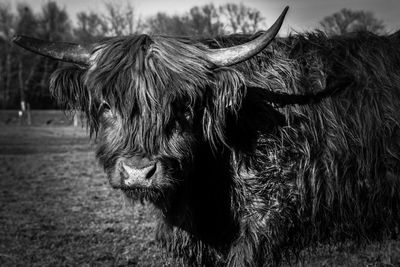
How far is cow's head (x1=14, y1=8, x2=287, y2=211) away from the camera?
3.04m

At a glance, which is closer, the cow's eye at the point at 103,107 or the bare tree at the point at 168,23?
the cow's eye at the point at 103,107

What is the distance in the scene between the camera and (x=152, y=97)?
3.07m

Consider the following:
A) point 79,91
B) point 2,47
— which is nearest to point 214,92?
point 79,91

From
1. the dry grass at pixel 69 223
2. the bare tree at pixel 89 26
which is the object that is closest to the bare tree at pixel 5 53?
the bare tree at pixel 89 26

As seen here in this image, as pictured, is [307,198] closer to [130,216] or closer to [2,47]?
[130,216]

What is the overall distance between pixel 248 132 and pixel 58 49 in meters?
1.41

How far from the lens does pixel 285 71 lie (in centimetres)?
363

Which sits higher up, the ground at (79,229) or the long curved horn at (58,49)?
the long curved horn at (58,49)

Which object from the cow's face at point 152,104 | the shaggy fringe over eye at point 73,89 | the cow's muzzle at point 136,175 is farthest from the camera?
the shaggy fringe over eye at point 73,89

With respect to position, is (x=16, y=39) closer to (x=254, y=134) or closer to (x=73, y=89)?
(x=73, y=89)

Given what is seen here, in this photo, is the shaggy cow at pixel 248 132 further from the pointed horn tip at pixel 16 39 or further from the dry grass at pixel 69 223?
the dry grass at pixel 69 223

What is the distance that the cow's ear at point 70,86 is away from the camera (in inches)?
136

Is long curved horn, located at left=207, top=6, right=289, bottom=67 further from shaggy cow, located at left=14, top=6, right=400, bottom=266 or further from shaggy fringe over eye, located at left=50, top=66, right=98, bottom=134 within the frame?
shaggy fringe over eye, located at left=50, top=66, right=98, bottom=134

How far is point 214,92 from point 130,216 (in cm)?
464
